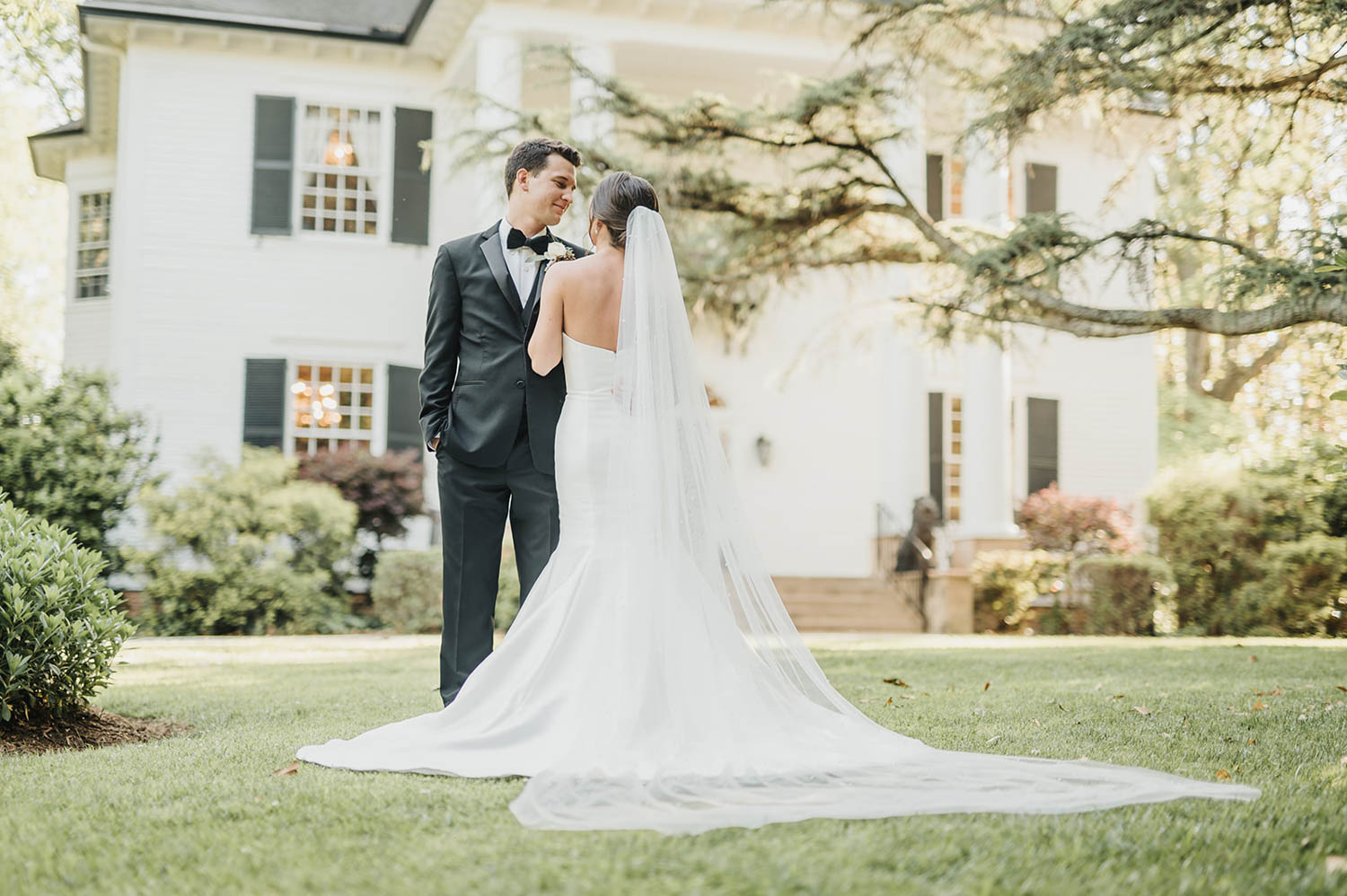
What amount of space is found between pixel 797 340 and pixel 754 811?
15104 millimetres

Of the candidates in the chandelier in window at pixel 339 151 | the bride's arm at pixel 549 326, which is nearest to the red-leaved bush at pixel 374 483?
the chandelier in window at pixel 339 151

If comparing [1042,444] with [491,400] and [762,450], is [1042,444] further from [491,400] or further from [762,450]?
[491,400]

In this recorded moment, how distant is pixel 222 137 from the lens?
1653 cm

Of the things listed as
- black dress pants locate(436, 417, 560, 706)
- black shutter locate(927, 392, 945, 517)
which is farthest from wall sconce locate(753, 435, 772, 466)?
black dress pants locate(436, 417, 560, 706)

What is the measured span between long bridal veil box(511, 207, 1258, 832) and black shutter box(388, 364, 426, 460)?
11638 millimetres

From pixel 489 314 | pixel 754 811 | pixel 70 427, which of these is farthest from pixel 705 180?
pixel 754 811

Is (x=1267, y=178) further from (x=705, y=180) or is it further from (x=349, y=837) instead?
(x=349, y=837)

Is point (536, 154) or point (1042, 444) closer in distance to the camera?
point (536, 154)

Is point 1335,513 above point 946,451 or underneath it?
underneath

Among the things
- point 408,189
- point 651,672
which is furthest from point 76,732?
point 408,189

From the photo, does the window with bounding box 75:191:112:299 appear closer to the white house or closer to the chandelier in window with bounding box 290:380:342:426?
the white house

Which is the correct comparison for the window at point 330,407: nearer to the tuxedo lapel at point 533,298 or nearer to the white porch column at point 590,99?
the white porch column at point 590,99

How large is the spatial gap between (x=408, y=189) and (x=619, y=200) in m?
12.7

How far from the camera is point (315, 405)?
16328 mm
